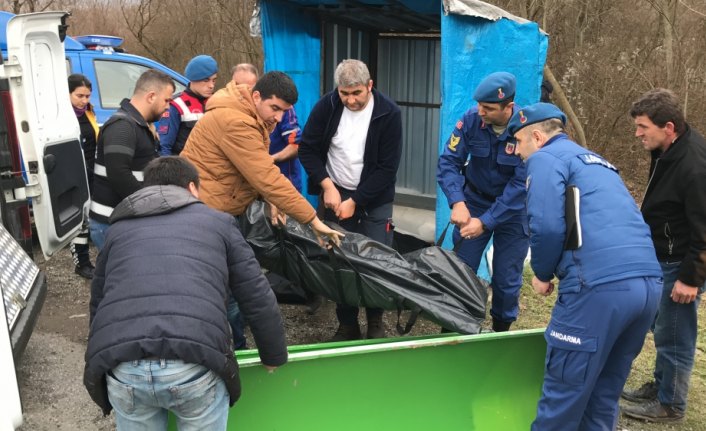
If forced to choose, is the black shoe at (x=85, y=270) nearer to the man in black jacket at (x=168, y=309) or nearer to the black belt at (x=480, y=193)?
the black belt at (x=480, y=193)

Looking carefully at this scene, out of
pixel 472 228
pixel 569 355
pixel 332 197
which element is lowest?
pixel 569 355

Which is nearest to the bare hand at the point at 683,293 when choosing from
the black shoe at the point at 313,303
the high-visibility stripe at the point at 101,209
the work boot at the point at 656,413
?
the work boot at the point at 656,413

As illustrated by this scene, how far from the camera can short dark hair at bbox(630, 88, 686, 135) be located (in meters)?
3.02

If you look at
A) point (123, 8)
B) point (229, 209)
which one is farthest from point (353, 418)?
point (123, 8)

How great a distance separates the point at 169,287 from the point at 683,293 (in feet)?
8.07

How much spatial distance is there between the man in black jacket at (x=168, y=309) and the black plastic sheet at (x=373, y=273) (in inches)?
45.0

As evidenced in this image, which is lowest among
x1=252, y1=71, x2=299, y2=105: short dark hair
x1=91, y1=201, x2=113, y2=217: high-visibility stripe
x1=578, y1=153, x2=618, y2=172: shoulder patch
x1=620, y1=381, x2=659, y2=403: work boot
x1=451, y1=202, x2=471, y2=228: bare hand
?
x1=620, y1=381, x2=659, y2=403: work boot

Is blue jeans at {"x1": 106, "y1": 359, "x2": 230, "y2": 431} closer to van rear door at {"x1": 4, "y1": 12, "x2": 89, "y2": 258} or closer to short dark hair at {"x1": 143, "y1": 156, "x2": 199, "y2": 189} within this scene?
short dark hair at {"x1": 143, "y1": 156, "x2": 199, "y2": 189}

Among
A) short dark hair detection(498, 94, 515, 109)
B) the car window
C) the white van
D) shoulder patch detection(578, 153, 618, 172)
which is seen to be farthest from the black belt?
the car window

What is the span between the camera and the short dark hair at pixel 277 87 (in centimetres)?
309

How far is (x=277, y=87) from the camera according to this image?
309 cm

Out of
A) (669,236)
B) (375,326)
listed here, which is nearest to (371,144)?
(375,326)

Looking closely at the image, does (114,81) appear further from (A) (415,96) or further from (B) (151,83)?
(B) (151,83)

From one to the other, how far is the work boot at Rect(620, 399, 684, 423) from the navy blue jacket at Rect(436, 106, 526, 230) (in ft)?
3.93
